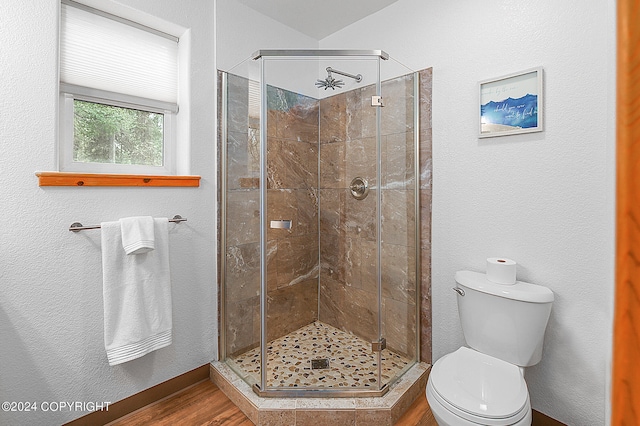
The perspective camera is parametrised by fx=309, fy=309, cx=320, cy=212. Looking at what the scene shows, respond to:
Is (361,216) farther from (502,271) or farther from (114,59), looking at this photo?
(114,59)

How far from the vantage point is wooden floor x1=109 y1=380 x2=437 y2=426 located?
168 centimetres

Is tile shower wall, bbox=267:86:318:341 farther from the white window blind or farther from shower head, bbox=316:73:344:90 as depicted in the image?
the white window blind

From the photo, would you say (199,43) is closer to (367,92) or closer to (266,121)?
(266,121)

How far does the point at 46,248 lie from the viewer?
1.50 metres

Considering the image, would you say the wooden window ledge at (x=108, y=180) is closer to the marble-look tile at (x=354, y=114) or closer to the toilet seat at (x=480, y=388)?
the marble-look tile at (x=354, y=114)

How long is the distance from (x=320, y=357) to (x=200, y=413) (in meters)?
0.75

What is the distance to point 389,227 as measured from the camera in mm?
1989

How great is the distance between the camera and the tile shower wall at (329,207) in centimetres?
192

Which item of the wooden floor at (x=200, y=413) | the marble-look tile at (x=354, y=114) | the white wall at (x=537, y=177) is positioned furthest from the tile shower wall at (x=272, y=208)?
the white wall at (x=537, y=177)

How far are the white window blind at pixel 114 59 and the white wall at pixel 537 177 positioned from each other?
5.41 ft

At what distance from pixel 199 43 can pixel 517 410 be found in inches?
99.4

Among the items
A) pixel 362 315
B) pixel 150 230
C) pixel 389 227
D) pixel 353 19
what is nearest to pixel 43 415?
pixel 150 230

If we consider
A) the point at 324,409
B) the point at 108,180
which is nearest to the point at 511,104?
the point at 324,409

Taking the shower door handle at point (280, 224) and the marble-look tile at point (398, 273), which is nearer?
the shower door handle at point (280, 224)
